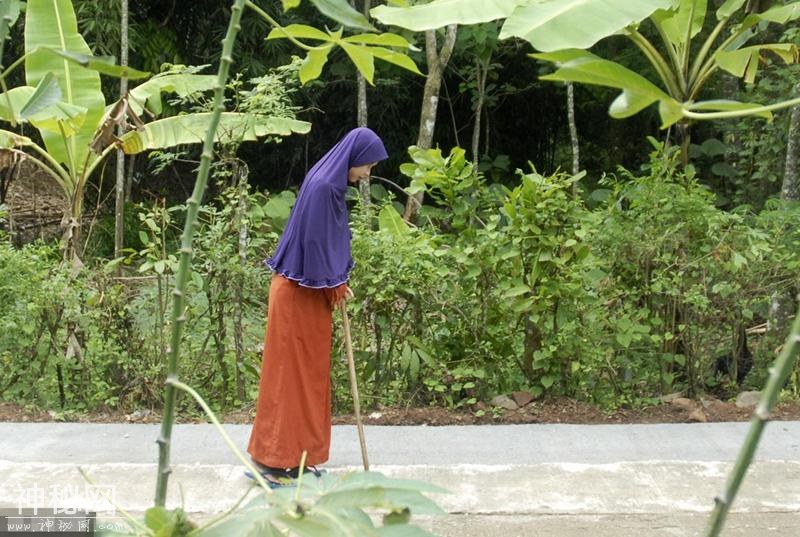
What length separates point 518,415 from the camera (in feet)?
18.7

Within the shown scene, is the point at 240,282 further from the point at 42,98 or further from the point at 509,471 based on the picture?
the point at 42,98

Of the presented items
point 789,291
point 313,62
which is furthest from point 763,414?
point 789,291

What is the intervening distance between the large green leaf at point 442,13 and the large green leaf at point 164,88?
11.7ft

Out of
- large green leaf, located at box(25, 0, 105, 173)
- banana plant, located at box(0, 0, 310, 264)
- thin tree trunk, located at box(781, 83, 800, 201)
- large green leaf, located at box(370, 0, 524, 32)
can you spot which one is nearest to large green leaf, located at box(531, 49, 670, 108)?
large green leaf, located at box(370, 0, 524, 32)

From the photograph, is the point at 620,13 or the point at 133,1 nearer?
the point at 620,13

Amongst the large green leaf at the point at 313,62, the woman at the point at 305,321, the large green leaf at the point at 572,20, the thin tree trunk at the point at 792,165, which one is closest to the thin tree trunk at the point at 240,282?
the woman at the point at 305,321

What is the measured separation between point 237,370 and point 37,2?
2903mm

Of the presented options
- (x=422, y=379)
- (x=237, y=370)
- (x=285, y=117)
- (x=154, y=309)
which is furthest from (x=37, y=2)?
(x=422, y=379)

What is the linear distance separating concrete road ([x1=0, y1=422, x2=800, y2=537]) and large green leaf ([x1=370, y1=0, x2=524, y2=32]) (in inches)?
85.6

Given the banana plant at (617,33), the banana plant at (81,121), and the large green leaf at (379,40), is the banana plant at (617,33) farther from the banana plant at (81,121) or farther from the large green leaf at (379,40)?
the banana plant at (81,121)

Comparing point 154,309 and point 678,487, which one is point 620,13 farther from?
point 154,309

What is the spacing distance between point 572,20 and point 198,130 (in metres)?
4.25

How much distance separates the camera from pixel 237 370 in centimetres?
591

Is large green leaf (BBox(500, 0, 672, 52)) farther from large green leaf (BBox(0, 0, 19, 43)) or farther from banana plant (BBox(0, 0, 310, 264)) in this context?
banana plant (BBox(0, 0, 310, 264))
